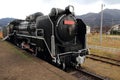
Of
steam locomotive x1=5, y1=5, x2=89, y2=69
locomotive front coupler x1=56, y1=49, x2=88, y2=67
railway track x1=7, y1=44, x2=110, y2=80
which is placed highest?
steam locomotive x1=5, y1=5, x2=89, y2=69

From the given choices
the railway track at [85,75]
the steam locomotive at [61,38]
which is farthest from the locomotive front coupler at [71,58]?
the railway track at [85,75]

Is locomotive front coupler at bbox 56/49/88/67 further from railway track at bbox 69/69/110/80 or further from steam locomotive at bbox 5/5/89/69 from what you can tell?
railway track at bbox 69/69/110/80

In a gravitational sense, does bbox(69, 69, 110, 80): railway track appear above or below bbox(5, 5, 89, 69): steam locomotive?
below

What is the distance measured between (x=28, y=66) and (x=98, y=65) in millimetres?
5009

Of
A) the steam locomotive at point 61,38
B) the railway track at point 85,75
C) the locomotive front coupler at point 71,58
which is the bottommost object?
the railway track at point 85,75

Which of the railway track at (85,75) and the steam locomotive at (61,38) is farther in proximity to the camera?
the steam locomotive at (61,38)

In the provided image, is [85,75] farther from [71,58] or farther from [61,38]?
[61,38]

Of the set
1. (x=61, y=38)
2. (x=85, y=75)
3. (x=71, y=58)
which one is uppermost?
(x=61, y=38)

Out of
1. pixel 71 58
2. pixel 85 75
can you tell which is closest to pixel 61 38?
pixel 71 58

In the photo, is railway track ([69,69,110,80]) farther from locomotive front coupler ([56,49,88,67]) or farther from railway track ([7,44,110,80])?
locomotive front coupler ([56,49,88,67])

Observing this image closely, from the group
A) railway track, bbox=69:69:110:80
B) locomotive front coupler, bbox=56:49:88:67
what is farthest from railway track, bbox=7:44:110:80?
locomotive front coupler, bbox=56:49:88:67

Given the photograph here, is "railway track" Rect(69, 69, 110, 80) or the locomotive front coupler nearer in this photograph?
"railway track" Rect(69, 69, 110, 80)

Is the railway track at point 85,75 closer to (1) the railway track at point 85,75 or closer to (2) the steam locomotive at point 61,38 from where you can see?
(1) the railway track at point 85,75

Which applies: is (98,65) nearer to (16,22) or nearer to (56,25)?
(56,25)
